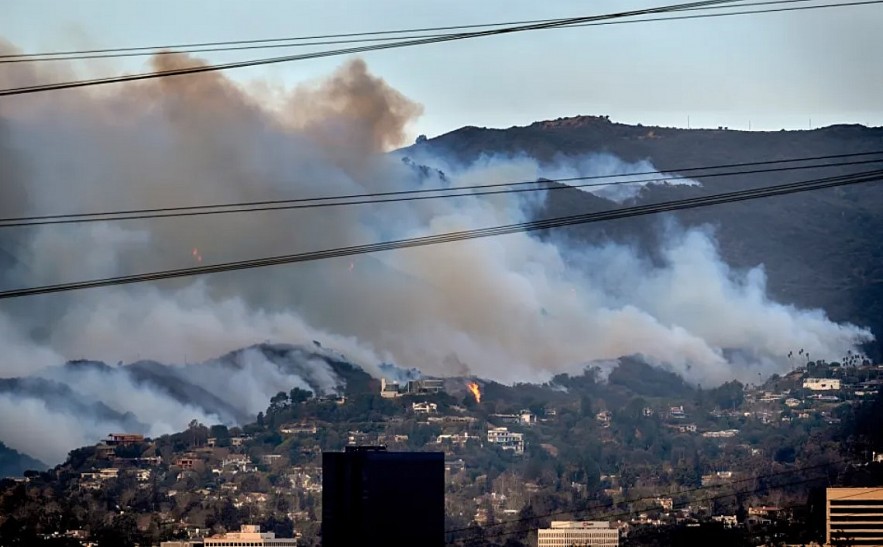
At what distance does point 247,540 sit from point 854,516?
31.8 meters

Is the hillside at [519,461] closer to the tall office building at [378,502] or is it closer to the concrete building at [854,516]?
the concrete building at [854,516]

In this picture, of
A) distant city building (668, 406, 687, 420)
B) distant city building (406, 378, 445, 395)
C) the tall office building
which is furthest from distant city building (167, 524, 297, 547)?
the tall office building

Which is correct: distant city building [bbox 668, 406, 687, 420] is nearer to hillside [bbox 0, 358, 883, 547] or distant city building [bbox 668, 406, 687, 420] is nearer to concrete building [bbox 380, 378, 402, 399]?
hillside [bbox 0, 358, 883, 547]

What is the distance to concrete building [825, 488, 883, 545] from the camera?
86.1 m

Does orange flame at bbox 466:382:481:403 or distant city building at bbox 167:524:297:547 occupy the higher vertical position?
orange flame at bbox 466:382:481:403

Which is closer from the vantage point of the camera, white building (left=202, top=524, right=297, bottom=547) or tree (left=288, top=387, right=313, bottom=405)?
white building (left=202, top=524, right=297, bottom=547)

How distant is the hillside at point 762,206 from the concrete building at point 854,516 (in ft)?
123

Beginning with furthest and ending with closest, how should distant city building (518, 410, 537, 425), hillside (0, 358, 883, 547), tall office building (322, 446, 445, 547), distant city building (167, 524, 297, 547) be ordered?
distant city building (518, 410, 537, 425)
hillside (0, 358, 883, 547)
distant city building (167, 524, 297, 547)
tall office building (322, 446, 445, 547)

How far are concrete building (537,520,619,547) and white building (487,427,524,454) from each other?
22.4 m

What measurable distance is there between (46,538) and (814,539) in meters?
38.9

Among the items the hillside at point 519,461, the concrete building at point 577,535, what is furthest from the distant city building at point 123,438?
the concrete building at point 577,535

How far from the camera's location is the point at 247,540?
95.1 meters

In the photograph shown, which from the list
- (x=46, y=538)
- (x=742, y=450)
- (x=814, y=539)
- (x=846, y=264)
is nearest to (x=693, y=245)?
(x=846, y=264)

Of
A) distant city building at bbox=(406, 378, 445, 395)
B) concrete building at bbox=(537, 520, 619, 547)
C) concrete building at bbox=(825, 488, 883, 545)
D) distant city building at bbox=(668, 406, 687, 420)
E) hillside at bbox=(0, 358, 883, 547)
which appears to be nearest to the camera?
concrete building at bbox=(825, 488, 883, 545)
